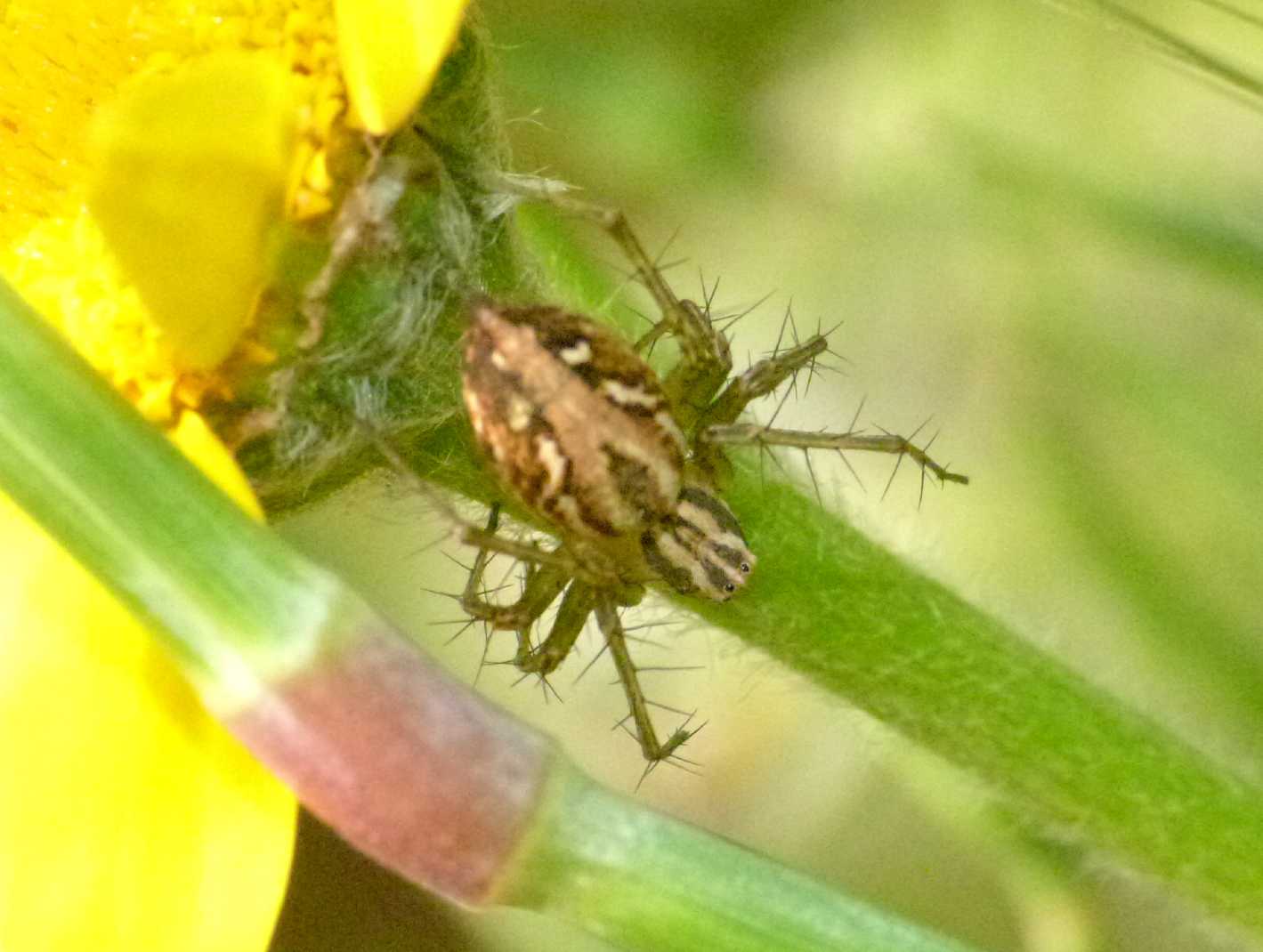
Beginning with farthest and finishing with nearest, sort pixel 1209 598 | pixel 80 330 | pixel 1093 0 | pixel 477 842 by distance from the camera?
pixel 1209 598 < pixel 1093 0 < pixel 80 330 < pixel 477 842

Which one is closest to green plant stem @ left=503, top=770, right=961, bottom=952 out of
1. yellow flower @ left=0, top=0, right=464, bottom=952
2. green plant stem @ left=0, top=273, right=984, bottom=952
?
green plant stem @ left=0, top=273, right=984, bottom=952

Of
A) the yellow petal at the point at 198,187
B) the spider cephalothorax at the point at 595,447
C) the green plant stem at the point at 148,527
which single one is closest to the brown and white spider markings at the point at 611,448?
the spider cephalothorax at the point at 595,447

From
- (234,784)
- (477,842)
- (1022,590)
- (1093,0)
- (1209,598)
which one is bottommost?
(1022,590)

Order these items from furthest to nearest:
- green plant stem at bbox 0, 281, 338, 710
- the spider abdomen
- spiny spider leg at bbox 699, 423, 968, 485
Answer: spiny spider leg at bbox 699, 423, 968, 485 → the spider abdomen → green plant stem at bbox 0, 281, 338, 710

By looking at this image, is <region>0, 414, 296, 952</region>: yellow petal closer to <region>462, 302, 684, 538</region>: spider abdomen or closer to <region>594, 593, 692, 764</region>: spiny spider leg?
<region>462, 302, 684, 538</region>: spider abdomen

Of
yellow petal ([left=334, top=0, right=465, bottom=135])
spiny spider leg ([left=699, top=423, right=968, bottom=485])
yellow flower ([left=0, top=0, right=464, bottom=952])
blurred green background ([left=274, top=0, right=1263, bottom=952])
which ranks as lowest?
blurred green background ([left=274, top=0, right=1263, bottom=952])

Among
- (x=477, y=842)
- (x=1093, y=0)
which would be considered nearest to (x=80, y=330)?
(x=477, y=842)

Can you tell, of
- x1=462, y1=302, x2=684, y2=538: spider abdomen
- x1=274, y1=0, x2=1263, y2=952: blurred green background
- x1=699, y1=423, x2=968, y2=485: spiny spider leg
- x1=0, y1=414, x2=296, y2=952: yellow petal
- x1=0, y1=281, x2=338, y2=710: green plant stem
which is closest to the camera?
x1=0, y1=281, x2=338, y2=710: green plant stem

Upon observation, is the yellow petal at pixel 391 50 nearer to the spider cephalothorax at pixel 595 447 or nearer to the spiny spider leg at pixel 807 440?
the spider cephalothorax at pixel 595 447

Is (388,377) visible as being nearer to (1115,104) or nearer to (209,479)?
(209,479)
